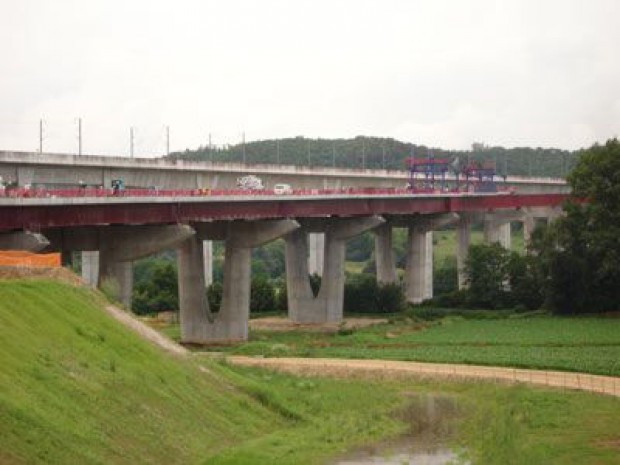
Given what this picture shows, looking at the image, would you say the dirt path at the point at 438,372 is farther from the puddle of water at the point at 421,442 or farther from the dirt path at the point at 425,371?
the puddle of water at the point at 421,442

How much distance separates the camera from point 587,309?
103562 millimetres

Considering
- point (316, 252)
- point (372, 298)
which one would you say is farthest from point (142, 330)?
point (316, 252)

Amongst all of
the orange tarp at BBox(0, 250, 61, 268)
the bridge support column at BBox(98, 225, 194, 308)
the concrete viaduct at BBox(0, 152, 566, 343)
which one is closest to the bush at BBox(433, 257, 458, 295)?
the concrete viaduct at BBox(0, 152, 566, 343)

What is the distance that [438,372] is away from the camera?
63438 mm

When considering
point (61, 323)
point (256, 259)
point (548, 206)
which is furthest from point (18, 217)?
point (256, 259)

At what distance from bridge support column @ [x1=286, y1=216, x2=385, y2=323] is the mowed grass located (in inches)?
360

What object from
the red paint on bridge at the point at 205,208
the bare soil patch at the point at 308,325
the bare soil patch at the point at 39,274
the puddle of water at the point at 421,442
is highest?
the red paint on bridge at the point at 205,208

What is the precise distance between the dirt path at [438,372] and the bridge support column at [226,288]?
2096cm

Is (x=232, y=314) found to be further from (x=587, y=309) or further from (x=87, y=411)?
(x=87, y=411)

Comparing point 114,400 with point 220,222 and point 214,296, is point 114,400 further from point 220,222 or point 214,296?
point 214,296

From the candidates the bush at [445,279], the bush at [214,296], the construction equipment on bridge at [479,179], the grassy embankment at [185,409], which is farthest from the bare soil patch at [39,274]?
the bush at [445,279]

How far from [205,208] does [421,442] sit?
37.2 metres

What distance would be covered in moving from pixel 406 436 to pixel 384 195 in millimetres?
60978

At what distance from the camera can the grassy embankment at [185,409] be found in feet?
117
